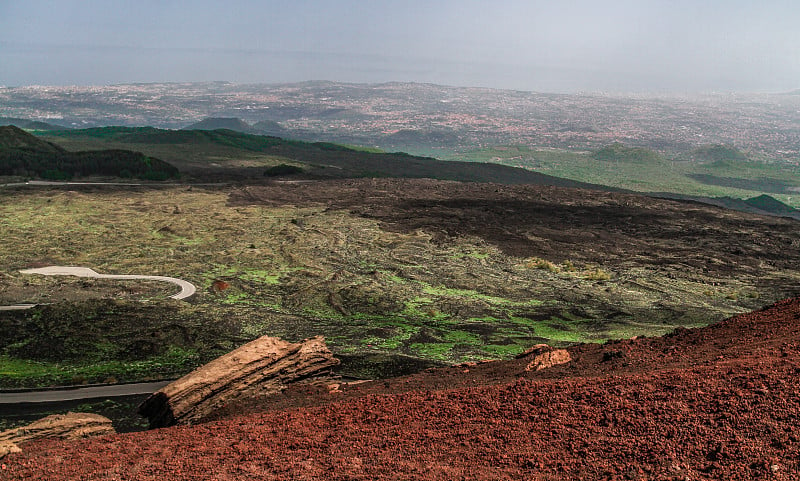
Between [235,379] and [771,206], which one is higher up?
[235,379]

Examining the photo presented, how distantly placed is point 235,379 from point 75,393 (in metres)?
11.1

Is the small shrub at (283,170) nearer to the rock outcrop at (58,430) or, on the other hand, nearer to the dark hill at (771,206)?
the dark hill at (771,206)

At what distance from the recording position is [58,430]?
18.0m

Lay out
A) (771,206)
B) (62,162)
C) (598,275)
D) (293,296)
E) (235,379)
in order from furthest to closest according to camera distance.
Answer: (771,206)
(62,162)
(598,275)
(293,296)
(235,379)

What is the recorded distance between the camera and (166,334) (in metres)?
34.1

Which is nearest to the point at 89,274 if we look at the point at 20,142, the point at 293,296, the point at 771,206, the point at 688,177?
the point at 293,296

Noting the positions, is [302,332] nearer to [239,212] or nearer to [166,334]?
[166,334]

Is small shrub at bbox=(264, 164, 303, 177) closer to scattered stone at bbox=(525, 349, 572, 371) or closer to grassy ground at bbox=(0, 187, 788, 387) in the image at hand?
grassy ground at bbox=(0, 187, 788, 387)

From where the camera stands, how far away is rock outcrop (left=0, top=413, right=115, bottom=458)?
55.3 ft

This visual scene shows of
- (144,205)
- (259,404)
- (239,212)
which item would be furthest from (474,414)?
(144,205)

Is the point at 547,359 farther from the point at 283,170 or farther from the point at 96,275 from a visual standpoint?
the point at 283,170

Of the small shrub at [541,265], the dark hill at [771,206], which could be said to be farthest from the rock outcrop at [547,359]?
the dark hill at [771,206]

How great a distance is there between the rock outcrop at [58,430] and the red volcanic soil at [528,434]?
0.70 meters

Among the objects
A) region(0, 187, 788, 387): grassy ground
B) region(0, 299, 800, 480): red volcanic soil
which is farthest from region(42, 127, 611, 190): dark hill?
region(0, 299, 800, 480): red volcanic soil
